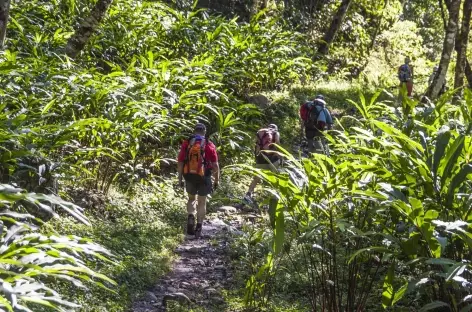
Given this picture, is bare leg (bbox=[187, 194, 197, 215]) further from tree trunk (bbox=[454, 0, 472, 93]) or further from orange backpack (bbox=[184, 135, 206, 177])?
tree trunk (bbox=[454, 0, 472, 93])

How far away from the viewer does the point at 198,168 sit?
9.30m

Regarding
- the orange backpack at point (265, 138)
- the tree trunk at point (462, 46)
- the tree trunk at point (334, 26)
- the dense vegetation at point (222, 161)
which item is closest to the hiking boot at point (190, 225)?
the dense vegetation at point (222, 161)

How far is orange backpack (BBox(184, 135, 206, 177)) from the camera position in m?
9.23

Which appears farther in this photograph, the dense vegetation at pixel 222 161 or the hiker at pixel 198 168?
the hiker at pixel 198 168

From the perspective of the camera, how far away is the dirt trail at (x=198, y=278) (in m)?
Result: 7.03

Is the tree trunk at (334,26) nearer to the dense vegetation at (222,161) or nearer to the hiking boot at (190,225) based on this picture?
the dense vegetation at (222,161)

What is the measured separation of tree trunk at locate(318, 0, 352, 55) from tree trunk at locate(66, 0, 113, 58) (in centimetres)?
1092

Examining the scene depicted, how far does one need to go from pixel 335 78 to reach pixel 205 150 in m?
13.4

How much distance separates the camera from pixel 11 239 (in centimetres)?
369

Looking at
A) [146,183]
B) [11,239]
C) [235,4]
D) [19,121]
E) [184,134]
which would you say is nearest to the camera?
[11,239]

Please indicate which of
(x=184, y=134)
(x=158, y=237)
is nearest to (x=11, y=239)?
(x=158, y=237)

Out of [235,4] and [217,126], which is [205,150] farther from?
[235,4]

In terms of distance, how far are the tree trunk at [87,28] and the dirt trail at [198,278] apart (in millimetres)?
3702

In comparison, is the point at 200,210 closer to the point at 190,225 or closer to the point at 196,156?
the point at 190,225
